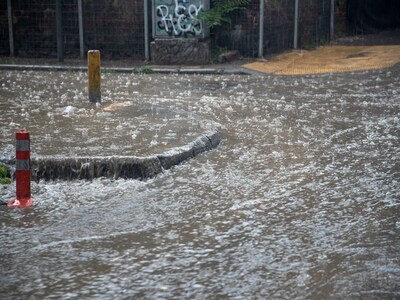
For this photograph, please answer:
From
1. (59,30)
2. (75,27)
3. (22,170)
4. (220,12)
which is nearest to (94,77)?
(22,170)

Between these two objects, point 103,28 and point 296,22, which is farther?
point 296,22

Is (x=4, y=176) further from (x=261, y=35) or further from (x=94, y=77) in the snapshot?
(x=261, y=35)

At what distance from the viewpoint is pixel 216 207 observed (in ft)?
23.6

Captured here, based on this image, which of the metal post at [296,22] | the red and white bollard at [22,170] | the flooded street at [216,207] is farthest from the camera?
the metal post at [296,22]

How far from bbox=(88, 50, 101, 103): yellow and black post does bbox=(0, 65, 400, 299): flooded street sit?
0.77 ft

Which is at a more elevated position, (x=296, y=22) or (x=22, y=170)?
(x=296, y=22)

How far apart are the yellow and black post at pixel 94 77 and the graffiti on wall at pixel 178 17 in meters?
6.81

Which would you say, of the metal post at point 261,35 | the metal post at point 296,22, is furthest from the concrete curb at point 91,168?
the metal post at point 296,22

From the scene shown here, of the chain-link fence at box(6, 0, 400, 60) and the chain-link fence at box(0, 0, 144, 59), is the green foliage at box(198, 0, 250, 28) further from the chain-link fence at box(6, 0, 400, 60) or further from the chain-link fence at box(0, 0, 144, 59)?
the chain-link fence at box(0, 0, 144, 59)

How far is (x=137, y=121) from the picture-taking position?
1050cm

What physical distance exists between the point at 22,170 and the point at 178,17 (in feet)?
39.3

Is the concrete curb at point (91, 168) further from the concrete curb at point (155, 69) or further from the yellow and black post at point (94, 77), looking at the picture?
the concrete curb at point (155, 69)

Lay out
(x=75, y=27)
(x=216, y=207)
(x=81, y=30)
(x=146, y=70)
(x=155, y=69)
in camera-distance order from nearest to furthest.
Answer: (x=216, y=207) < (x=146, y=70) < (x=155, y=69) < (x=81, y=30) < (x=75, y=27)

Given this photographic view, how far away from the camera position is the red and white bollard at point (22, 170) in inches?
284
